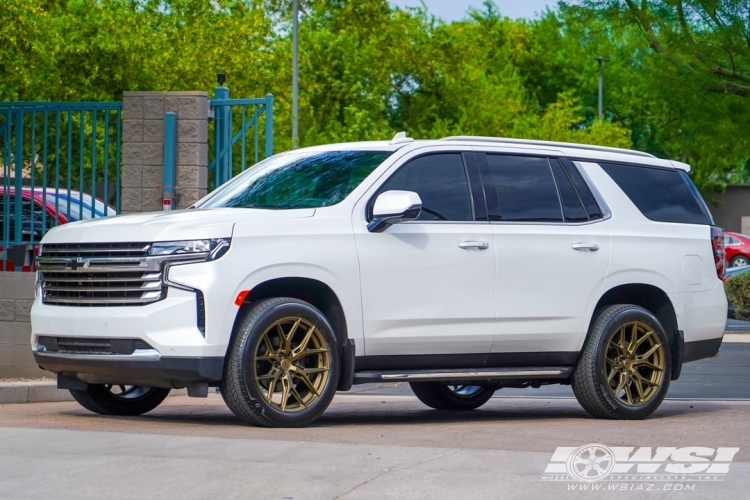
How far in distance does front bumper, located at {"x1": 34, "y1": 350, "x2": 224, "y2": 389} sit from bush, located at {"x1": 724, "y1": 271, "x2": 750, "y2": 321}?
631 inches

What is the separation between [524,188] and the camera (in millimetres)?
9531

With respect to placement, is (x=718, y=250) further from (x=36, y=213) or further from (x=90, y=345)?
(x=36, y=213)

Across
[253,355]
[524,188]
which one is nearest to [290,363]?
[253,355]

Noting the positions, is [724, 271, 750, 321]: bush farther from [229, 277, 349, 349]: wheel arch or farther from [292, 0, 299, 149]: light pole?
[292, 0, 299, 149]: light pole

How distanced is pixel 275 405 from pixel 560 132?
161 ft

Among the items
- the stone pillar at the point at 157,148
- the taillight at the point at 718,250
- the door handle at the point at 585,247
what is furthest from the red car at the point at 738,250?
the door handle at the point at 585,247

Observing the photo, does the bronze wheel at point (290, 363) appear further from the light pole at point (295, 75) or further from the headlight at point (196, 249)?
the light pole at point (295, 75)

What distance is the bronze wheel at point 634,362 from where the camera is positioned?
966 cm

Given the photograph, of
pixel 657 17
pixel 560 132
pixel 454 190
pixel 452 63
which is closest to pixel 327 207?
pixel 454 190

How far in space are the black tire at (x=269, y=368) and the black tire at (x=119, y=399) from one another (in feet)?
5.17

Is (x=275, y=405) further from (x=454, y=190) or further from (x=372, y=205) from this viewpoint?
(x=454, y=190)

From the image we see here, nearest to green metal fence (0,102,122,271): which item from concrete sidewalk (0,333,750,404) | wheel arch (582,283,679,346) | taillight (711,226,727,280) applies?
concrete sidewalk (0,333,750,404)

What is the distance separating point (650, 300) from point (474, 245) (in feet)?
6.21

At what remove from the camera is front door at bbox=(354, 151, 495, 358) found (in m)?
8.65
